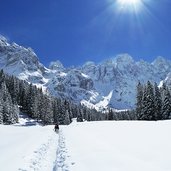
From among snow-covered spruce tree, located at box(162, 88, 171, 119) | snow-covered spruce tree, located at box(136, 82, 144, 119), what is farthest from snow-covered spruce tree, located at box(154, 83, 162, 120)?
snow-covered spruce tree, located at box(136, 82, 144, 119)

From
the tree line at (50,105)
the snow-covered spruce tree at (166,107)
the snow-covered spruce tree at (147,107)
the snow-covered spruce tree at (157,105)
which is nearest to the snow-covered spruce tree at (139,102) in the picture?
the tree line at (50,105)

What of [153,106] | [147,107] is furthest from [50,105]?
[153,106]

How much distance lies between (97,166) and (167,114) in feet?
191

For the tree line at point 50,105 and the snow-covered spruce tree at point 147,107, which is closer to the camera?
the snow-covered spruce tree at point 147,107

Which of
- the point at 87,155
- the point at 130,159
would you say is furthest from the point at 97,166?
the point at 87,155

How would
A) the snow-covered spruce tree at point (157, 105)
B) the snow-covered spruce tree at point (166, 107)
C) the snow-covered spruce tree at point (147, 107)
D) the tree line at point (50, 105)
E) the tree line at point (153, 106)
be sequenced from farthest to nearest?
the snow-covered spruce tree at point (157, 105) → the tree line at point (50, 105) → the snow-covered spruce tree at point (147, 107) → the tree line at point (153, 106) → the snow-covered spruce tree at point (166, 107)

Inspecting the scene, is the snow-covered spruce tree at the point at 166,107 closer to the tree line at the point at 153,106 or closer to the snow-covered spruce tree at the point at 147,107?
the tree line at the point at 153,106

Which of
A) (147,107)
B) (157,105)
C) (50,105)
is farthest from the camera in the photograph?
(50,105)

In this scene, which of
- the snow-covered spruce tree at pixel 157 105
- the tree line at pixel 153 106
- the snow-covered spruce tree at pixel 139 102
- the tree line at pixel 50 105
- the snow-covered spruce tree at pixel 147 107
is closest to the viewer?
the tree line at pixel 153 106

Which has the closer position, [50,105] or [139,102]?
[139,102]

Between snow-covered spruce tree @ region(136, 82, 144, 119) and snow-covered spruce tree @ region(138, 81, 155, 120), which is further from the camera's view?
snow-covered spruce tree @ region(136, 82, 144, 119)

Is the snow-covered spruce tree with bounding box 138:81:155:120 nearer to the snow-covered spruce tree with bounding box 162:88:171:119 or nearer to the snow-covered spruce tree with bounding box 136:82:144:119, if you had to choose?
the snow-covered spruce tree with bounding box 136:82:144:119

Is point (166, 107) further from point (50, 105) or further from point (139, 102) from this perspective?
point (50, 105)

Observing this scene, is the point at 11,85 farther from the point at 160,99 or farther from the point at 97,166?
the point at 97,166
